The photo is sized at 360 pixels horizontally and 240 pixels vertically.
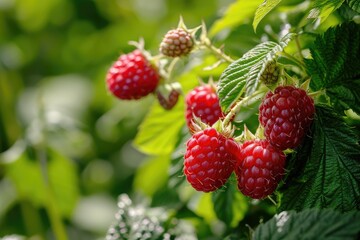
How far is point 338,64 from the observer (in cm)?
175

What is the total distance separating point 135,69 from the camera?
2.17 m

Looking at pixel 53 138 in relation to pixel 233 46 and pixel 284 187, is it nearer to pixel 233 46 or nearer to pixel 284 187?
pixel 233 46

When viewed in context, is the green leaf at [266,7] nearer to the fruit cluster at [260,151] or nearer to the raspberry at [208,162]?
the fruit cluster at [260,151]

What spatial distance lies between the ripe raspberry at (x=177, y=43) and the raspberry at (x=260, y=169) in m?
0.37

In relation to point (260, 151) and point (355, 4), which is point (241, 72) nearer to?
point (260, 151)

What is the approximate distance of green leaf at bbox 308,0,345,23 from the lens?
1629 mm

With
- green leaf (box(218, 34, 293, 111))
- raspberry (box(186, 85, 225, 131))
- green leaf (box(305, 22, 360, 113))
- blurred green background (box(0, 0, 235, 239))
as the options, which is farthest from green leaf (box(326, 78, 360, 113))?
blurred green background (box(0, 0, 235, 239))

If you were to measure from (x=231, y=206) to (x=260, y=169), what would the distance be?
1.74 feet

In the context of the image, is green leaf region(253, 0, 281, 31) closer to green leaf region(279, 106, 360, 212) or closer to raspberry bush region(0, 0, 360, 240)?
raspberry bush region(0, 0, 360, 240)

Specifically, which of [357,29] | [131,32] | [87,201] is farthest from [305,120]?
[131,32]

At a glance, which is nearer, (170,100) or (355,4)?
(355,4)

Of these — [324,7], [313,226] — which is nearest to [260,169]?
[313,226]

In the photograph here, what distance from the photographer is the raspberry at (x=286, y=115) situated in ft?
5.28

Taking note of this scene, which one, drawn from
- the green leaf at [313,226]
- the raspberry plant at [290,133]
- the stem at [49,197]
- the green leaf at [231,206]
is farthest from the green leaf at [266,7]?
the stem at [49,197]
